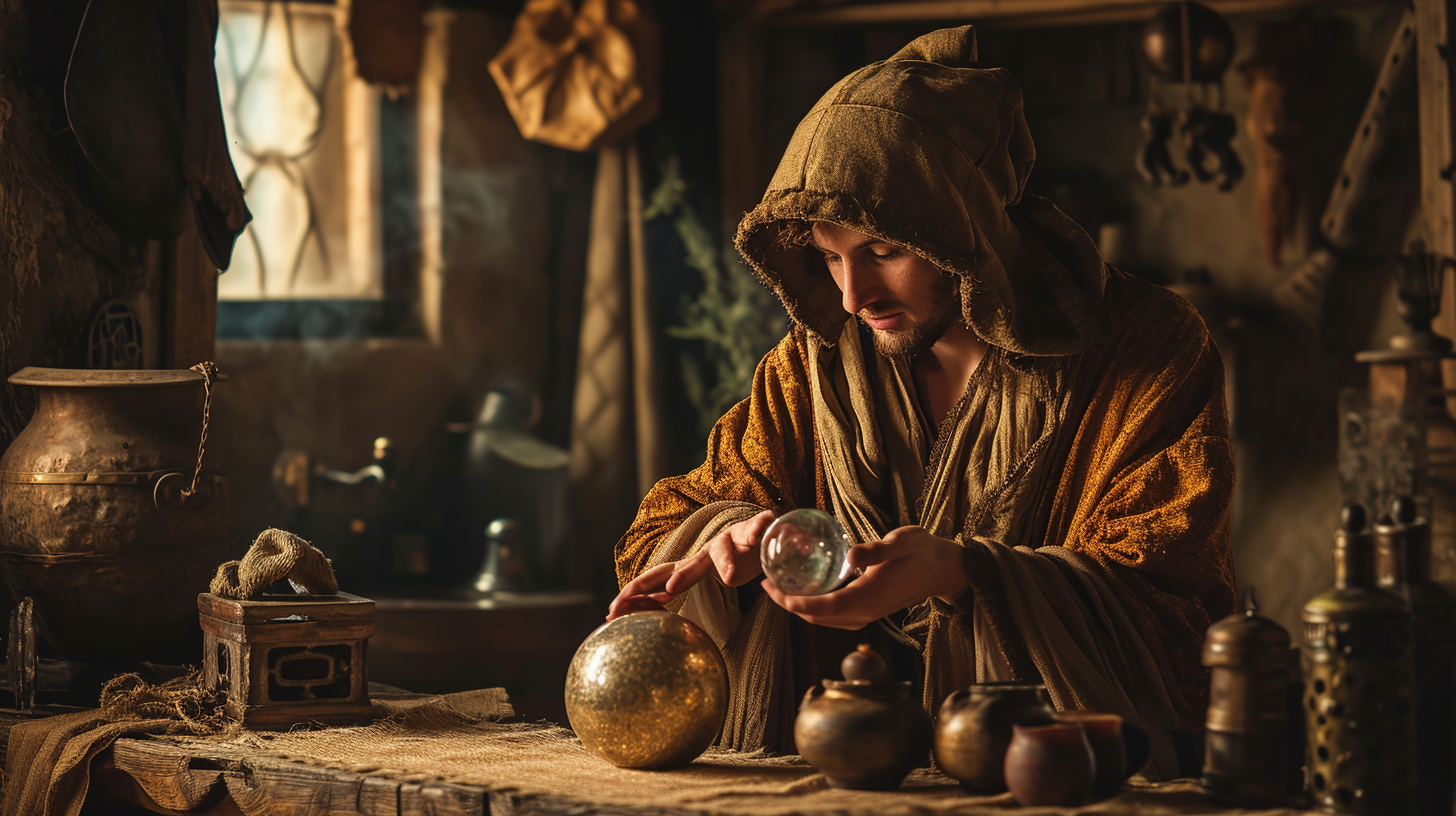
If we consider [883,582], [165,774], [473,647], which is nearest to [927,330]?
[883,582]

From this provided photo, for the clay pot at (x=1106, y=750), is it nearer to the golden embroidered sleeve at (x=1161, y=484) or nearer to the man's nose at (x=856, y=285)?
the golden embroidered sleeve at (x=1161, y=484)

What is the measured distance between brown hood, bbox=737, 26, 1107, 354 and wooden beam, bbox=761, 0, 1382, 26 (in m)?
3.33

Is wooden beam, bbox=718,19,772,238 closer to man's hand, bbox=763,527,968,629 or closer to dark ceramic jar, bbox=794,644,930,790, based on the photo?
man's hand, bbox=763,527,968,629

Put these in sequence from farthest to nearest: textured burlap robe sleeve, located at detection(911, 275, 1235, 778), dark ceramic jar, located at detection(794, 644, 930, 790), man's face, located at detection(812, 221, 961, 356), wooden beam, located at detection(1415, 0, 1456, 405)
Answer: wooden beam, located at detection(1415, 0, 1456, 405) → man's face, located at detection(812, 221, 961, 356) → textured burlap robe sleeve, located at detection(911, 275, 1235, 778) → dark ceramic jar, located at detection(794, 644, 930, 790)

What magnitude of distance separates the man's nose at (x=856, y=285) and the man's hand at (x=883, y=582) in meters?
0.47

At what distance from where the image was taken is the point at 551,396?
19.7 ft

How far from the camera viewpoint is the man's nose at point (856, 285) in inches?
89.1

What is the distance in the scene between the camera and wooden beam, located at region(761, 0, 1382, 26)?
5.48m

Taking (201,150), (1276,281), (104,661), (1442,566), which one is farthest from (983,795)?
(1276,281)

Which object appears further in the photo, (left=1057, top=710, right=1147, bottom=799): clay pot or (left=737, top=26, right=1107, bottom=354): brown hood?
(left=737, top=26, right=1107, bottom=354): brown hood

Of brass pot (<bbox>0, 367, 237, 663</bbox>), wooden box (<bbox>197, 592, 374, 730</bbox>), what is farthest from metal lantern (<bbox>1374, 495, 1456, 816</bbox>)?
brass pot (<bbox>0, 367, 237, 663</bbox>)

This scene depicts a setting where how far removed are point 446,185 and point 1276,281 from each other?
330cm

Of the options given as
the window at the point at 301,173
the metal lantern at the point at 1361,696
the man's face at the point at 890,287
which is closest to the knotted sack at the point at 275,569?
the man's face at the point at 890,287

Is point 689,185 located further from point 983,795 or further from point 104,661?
point 983,795
